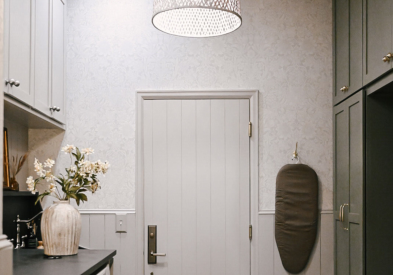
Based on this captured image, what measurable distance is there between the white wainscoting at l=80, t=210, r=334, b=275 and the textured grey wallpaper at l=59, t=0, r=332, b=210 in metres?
0.11

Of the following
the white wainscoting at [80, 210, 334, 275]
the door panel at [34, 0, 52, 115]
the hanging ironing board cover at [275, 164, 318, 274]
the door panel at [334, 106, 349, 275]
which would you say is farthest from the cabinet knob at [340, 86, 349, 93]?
the door panel at [34, 0, 52, 115]

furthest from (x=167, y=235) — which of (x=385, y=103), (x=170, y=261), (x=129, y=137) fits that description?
(x=385, y=103)

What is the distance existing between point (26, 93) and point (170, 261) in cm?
158

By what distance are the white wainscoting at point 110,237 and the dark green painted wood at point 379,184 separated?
158 centimetres

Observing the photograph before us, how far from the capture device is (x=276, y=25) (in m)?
3.48

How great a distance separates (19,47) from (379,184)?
7.01 ft

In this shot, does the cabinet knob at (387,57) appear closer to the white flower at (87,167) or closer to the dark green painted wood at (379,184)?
the dark green painted wood at (379,184)

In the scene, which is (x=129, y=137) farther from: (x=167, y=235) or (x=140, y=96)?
(x=167, y=235)

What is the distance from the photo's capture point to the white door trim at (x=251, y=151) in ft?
11.1

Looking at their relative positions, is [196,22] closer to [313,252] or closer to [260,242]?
[260,242]

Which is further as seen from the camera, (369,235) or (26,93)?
(369,235)

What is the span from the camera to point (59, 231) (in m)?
2.66

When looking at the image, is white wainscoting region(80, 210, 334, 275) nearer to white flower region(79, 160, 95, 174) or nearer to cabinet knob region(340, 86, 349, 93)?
white flower region(79, 160, 95, 174)

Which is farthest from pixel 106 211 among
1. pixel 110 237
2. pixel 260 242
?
pixel 260 242
